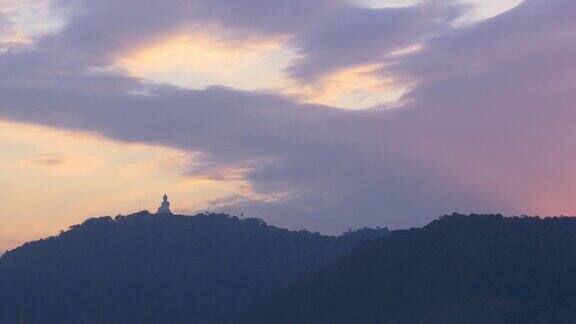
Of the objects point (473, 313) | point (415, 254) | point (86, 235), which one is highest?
point (86, 235)

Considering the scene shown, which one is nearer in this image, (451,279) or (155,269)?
(451,279)

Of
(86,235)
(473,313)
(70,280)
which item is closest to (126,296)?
(70,280)

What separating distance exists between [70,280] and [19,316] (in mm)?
15128

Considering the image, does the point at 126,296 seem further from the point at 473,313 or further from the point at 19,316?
the point at 473,313

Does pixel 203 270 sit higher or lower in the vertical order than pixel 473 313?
higher

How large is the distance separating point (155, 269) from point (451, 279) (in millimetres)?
65612

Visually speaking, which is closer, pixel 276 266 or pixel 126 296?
pixel 126 296

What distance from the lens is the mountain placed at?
110m

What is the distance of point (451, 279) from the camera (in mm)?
116812

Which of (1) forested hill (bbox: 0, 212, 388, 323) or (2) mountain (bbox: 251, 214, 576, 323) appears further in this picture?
(1) forested hill (bbox: 0, 212, 388, 323)

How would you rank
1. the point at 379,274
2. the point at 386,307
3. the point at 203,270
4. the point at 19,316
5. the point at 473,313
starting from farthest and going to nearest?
1. the point at 203,270
2. the point at 19,316
3. the point at 379,274
4. the point at 386,307
5. the point at 473,313

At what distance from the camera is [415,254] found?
128125 mm

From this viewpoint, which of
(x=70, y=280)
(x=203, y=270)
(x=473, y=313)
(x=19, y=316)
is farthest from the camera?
(x=203, y=270)

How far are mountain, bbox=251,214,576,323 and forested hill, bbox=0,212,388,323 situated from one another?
51.7 feet
